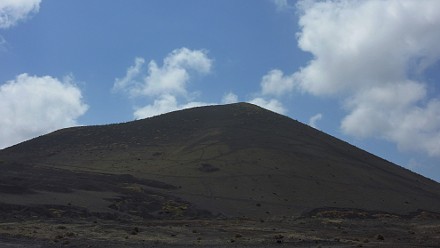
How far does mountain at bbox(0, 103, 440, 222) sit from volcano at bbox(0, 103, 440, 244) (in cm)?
15

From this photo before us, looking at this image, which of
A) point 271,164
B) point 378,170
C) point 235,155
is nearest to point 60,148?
point 235,155

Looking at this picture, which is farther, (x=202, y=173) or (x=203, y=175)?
(x=202, y=173)

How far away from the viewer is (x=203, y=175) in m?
62.7

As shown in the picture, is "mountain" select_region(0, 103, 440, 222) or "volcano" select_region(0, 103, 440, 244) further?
"mountain" select_region(0, 103, 440, 222)

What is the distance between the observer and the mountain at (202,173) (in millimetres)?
47719

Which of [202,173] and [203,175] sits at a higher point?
[202,173]

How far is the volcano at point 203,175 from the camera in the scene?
46375 mm

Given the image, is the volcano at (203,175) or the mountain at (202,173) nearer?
the volcano at (203,175)

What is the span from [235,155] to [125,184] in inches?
796

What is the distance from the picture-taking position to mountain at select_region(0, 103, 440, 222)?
4772 cm

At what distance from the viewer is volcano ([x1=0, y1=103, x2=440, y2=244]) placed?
46.4 m

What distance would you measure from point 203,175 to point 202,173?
91cm

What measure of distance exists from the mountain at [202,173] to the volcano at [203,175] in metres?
0.15

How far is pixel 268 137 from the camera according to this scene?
82.2 meters
